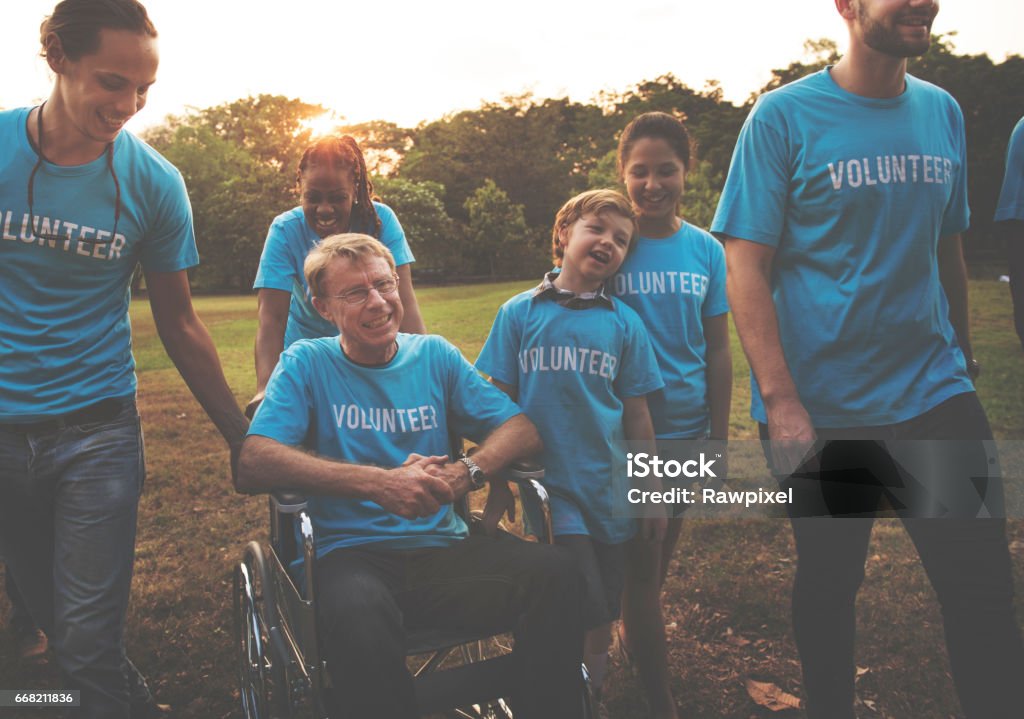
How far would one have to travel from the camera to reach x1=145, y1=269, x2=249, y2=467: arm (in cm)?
231

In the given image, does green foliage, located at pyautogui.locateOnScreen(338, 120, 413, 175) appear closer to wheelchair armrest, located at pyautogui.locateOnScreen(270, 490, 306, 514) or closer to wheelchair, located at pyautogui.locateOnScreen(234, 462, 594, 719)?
wheelchair, located at pyautogui.locateOnScreen(234, 462, 594, 719)

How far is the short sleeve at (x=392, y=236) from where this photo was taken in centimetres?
276

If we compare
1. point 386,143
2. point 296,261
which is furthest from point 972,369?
point 386,143

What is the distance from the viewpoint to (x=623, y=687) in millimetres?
2742

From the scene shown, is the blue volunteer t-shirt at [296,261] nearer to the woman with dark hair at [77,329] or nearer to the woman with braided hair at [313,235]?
the woman with braided hair at [313,235]

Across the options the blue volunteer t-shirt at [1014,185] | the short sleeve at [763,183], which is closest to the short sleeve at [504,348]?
the short sleeve at [763,183]

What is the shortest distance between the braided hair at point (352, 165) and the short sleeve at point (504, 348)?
645 millimetres

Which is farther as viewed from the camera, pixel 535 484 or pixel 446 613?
pixel 535 484

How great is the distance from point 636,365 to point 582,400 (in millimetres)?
181

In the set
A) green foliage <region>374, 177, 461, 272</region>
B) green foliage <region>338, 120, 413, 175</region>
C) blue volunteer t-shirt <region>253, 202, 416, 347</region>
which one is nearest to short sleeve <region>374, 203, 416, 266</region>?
blue volunteer t-shirt <region>253, 202, 416, 347</region>

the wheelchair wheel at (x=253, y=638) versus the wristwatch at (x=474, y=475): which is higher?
the wristwatch at (x=474, y=475)

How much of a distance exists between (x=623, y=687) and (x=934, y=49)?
13.4 m

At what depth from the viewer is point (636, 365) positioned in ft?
7.47

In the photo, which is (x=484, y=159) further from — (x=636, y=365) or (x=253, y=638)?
(x=253, y=638)
